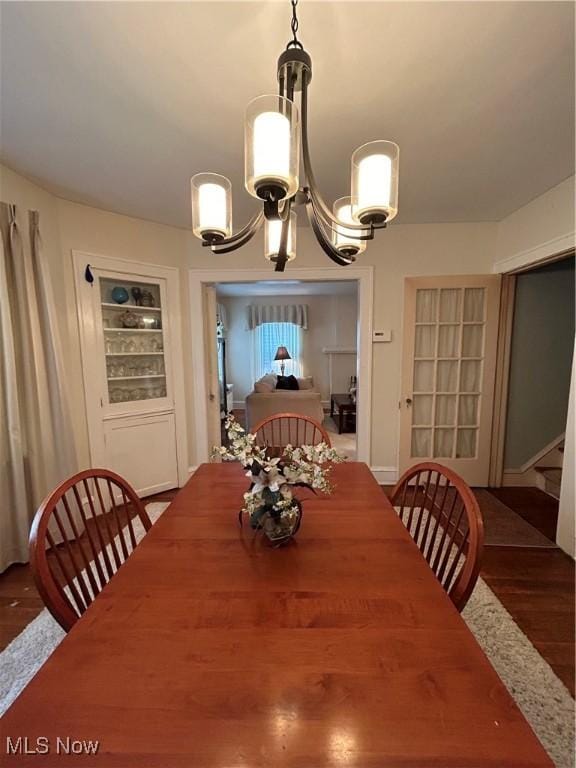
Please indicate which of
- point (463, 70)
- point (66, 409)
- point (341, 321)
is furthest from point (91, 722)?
point (341, 321)

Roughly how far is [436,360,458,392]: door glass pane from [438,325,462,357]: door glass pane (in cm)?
9

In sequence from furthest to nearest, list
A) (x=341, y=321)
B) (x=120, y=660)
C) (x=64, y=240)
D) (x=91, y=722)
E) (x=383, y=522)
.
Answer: (x=341, y=321) < (x=64, y=240) < (x=383, y=522) < (x=120, y=660) < (x=91, y=722)

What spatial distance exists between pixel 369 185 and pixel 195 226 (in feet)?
2.15

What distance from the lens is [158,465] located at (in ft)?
10.3

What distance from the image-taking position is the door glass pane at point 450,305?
3096 millimetres

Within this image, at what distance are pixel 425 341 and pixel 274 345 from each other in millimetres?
4553

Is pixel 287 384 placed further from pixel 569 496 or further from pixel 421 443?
pixel 569 496

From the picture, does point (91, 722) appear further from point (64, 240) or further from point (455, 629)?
point (64, 240)

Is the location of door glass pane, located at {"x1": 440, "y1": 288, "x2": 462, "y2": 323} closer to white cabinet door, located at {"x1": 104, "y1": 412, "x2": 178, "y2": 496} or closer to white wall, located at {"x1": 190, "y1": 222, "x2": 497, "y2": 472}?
white wall, located at {"x1": 190, "y1": 222, "x2": 497, "y2": 472}

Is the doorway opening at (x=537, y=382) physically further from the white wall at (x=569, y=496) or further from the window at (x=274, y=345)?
the window at (x=274, y=345)

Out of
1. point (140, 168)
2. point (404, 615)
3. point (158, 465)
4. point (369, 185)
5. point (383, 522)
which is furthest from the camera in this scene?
point (158, 465)

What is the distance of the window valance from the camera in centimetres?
711

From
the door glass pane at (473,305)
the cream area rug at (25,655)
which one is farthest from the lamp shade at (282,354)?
the cream area rug at (25,655)

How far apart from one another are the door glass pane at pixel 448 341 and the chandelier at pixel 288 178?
2.04 metres
